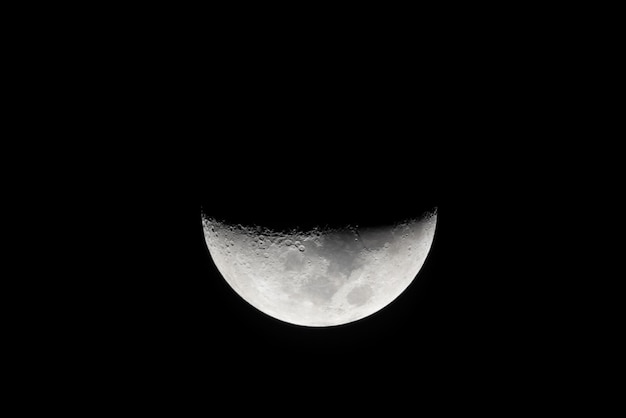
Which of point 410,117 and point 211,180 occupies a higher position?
point 410,117

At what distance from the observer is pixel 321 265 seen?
82.3 inches

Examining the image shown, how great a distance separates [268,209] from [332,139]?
1.44ft

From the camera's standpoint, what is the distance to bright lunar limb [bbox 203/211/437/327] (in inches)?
81.3

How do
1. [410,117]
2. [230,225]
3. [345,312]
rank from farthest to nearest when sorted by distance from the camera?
[345,312], [230,225], [410,117]

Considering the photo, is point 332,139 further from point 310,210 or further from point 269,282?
point 269,282

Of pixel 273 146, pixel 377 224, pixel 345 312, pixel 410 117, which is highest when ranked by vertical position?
pixel 410 117

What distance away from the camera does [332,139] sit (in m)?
1.88

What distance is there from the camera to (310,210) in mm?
1969

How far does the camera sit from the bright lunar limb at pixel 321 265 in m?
2.06

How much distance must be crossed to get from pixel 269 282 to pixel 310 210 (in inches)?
18.8

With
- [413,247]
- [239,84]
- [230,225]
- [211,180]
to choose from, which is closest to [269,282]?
[230,225]

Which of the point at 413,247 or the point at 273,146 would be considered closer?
the point at 273,146

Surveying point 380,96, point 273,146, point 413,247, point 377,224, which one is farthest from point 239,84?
point 413,247

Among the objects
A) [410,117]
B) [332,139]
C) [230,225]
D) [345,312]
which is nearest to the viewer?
[332,139]
